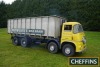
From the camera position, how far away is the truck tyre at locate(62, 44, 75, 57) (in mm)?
14512

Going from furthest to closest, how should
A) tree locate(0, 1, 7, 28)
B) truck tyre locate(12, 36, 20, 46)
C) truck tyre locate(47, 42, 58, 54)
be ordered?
tree locate(0, 1, 7, 28) < truck tyre locate(12, 36, 20, 46) < truck tyre locate(47, 42, 58, 54)

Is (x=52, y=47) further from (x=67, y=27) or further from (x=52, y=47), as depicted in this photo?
(x=67, y=27)

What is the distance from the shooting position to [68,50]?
14.7 meters

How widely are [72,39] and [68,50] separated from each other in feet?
3.34

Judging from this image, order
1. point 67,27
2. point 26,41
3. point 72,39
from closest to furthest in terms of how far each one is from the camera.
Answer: point 72,39 → point 67,27 → point 26,41

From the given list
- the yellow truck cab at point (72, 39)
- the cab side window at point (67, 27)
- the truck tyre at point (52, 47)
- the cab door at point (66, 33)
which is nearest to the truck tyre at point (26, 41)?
the truck tyre at point (52, 47)

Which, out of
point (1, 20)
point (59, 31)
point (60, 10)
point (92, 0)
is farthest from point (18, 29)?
point (1, 20)

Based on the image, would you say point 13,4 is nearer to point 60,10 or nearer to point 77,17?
point 60,10

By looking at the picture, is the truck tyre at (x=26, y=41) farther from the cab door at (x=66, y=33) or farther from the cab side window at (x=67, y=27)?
the cab side window at (x=67, y=27)

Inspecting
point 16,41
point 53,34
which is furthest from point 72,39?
point 16,41

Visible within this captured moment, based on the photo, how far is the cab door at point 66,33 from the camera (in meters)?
14.6

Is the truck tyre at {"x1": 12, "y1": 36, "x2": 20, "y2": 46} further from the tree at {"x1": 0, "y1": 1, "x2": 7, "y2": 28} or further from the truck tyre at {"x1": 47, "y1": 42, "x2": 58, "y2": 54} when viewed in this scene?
the tree at {"x1": 0, "y1": 1, "x2": 7, "y2": 28}

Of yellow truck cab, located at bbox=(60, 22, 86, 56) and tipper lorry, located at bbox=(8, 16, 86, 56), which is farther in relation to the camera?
tipper lorry, located at bbox=(8, 16, 86, 56)

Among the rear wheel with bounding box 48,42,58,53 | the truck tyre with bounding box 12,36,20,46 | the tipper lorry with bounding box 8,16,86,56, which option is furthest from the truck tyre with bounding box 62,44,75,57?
the truck tyre with bounding box 12,36,20,46
